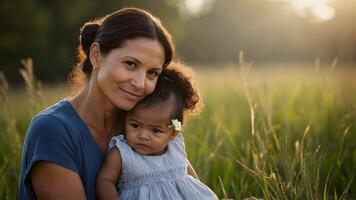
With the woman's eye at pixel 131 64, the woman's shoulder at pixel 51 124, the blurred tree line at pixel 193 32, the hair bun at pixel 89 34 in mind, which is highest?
the hair bun at pixel 89 34

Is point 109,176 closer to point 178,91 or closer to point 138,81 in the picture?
point 138,81

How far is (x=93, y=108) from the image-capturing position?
252cm

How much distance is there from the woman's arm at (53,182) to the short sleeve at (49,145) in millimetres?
26

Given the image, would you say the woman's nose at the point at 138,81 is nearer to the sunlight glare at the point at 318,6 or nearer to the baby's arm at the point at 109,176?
the baby's arm at the point at 109,176

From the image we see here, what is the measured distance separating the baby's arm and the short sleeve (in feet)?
0.47

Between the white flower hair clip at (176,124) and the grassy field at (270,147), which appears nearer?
the grassy field at (270,147)

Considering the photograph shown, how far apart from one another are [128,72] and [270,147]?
41.2 inches

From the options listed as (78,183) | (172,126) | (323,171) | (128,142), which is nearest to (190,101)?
(172,126)

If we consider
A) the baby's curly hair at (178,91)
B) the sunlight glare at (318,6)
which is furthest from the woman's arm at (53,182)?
the sunlight glare at (318,6)

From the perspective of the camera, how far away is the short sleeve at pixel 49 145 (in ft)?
7.06

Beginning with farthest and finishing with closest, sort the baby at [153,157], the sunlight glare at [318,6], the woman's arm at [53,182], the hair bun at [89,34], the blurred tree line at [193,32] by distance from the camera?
the blurred tree line at [193,32] < the sunlight glare at [318,6] < the hair bun at [89,34] < the baby at [153,157] < the woman's arm at [53,182]

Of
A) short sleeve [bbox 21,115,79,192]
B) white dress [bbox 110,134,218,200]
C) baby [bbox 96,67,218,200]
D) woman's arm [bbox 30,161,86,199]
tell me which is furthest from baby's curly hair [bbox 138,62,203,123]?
woman's arm [bbox 30,161,86,199]

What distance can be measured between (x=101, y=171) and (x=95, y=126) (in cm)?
24

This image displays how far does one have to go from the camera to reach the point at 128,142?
2.49 m
